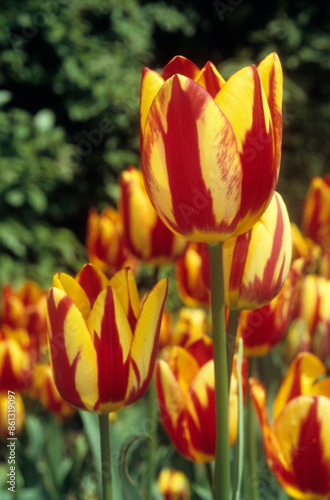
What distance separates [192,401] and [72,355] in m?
0.21

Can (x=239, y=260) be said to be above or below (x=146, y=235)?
below

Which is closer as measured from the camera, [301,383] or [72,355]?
[72,355]

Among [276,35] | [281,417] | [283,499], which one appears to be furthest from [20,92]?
[281,417]

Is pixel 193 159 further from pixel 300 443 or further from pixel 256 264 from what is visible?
pixel 300 443

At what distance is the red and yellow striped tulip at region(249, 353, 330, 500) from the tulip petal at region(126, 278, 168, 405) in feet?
0.49

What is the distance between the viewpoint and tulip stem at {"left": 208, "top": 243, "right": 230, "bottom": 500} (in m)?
0.45

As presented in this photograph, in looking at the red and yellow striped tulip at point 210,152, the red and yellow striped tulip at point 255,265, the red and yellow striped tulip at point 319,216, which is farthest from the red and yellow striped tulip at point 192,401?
the red and yellow striped tulip at point 319,216

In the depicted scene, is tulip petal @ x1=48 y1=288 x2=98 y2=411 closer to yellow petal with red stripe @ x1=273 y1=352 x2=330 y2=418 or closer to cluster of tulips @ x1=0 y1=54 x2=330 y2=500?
cluster of tulips @ x1=0 y1=54 x2=330 y2=500

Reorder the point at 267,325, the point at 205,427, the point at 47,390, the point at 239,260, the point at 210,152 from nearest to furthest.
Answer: the point at 210,152, the point at 239,260, the point at 205,427, the point at 267,325, the point at 47,390

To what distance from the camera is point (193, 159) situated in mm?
448

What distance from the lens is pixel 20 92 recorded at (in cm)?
308

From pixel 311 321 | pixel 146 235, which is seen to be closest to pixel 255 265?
pixel 146 235

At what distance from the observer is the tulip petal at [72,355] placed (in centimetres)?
51

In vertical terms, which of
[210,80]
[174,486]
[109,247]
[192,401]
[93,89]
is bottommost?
[174,486]
